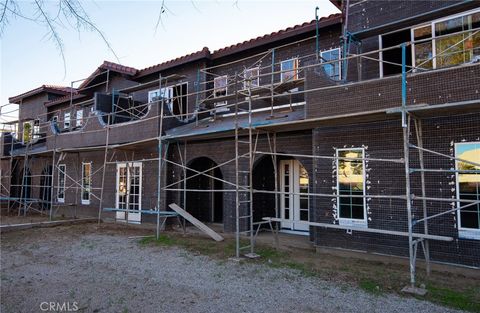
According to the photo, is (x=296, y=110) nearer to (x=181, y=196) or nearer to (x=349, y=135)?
(x=349, y=135)

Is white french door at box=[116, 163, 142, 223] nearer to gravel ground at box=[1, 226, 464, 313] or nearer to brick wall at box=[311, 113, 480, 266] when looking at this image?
gravel ground at box=[1, 226, 464, 313]

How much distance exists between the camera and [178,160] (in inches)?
511

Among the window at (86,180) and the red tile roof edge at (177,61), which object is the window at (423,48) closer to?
the red tile roof edge at (177,61)

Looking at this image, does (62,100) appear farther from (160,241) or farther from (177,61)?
(160,241)

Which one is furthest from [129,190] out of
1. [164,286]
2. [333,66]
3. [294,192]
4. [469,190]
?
[469,190]

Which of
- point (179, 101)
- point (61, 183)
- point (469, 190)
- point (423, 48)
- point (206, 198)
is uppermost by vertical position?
point (179, 101)

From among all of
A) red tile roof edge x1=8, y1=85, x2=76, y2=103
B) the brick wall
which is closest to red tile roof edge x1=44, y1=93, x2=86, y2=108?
red tile roof edge x1=8, y1=85, x2=76, y2=103

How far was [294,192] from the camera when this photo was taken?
11.6 metres

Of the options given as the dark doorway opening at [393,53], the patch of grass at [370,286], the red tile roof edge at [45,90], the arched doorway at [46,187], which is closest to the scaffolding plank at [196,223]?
the patch of grass at [370,286]

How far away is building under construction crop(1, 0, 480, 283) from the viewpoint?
725 cm

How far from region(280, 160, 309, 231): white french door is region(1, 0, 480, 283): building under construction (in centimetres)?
4

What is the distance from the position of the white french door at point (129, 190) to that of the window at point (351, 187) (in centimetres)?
813

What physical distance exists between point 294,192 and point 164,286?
612 centimetres

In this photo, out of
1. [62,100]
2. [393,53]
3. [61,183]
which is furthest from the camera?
[62,100]
